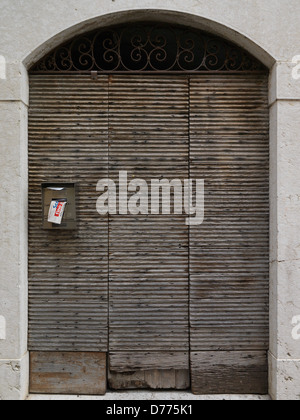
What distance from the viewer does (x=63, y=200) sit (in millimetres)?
4227

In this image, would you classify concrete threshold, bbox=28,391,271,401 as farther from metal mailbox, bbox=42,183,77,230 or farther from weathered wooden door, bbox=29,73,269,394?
metal mailbox, bbox=42,183,77,230

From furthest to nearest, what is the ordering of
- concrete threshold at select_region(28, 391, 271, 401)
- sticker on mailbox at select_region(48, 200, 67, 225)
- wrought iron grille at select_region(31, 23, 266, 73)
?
wrought iron grille at select_region(31, 23, 266, 73), concrete threshold at select_region(28, 391, 271, 401), sticker on mailbox at select_region(48, 200, 67, 225)

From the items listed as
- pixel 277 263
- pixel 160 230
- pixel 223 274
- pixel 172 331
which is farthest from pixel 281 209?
pixel 172 331

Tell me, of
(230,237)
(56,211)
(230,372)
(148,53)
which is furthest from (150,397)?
(148,53)

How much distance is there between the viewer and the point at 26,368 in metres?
4.33

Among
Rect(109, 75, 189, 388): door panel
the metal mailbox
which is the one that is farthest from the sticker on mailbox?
Rect(109, 75, 189, 388): door panel

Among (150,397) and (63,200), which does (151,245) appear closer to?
(63,200)

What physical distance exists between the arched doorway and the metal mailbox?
0.16m

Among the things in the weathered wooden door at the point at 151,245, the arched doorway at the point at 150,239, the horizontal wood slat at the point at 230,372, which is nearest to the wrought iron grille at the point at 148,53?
the arched doorway at the point at 150,239

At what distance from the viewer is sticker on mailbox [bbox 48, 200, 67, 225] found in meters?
4.21

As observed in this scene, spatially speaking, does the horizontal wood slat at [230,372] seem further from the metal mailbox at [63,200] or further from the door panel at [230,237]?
the metal mailbox at [63,200]

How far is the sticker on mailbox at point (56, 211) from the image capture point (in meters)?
4.21

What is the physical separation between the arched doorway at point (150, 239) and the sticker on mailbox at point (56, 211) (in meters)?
0.23

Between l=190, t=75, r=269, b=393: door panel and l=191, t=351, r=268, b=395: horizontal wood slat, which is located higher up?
l=190, t=75, r=269, b=393: door panel
